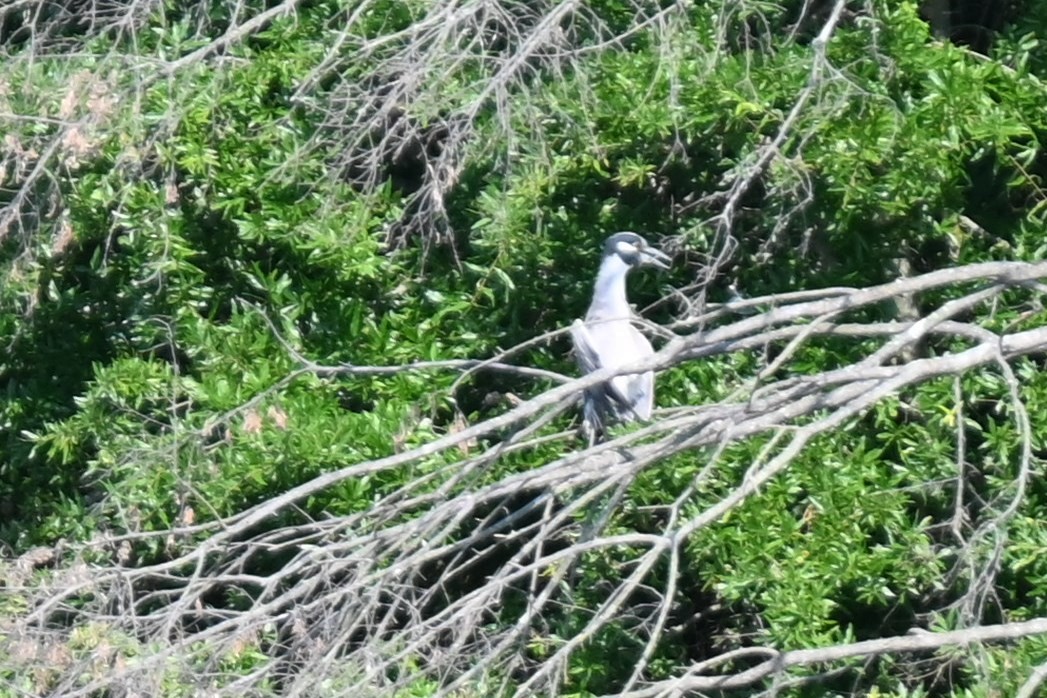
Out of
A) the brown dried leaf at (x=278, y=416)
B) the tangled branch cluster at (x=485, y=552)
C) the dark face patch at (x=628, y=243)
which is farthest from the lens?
the dark face patch at (x=628, y=243)

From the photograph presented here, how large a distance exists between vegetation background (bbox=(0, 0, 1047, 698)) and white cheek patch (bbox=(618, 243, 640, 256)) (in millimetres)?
309

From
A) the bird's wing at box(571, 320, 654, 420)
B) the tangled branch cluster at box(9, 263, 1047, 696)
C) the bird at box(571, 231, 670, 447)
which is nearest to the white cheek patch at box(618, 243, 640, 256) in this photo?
the bird at box(571, 231, 670, 447)

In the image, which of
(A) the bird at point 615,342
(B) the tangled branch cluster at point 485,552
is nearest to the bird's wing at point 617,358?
(A) the bird at point 615,342

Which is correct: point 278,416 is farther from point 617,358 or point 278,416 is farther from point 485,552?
point 485,552

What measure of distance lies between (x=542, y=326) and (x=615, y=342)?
2.18 ft

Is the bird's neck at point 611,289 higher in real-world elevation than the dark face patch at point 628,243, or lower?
lower

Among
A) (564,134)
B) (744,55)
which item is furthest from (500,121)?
(744,55)

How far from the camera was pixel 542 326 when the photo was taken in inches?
262

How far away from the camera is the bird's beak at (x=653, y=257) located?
19.5 feet

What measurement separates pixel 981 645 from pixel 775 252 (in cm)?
196

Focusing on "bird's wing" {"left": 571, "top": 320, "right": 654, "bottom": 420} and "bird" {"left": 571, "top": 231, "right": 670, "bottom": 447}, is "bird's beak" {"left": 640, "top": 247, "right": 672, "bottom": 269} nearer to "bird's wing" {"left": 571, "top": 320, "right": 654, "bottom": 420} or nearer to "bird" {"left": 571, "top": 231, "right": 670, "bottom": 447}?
"bird" {"left": 571, "top": 231, "right": 670, "bottom": 447}

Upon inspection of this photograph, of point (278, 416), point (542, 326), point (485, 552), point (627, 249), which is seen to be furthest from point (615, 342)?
point (485, 552)

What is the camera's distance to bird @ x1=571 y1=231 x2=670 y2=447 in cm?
595

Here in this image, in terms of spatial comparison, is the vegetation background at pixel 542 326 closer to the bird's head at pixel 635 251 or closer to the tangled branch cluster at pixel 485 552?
the tangled branch cluster at pixel 485 552
